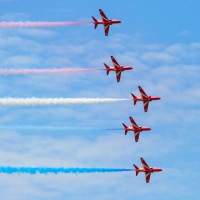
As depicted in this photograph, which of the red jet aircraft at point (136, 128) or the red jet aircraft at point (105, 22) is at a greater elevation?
the red jet aircraft at point (105, 22)

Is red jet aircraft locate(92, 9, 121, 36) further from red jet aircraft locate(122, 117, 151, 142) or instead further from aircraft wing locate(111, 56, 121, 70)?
red jet aircraft locate(122, 117, 151, 142)

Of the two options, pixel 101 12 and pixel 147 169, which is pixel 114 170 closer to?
pixel 147 169

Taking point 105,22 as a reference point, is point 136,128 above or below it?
below

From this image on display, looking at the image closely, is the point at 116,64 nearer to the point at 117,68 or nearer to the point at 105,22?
the point at 117,68

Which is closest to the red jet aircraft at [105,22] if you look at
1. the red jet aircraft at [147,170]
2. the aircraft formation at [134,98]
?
the aircraft formation at [134,98]

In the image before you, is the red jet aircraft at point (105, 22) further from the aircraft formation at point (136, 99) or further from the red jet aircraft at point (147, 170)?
the red jet aircraft at point (147, 170)

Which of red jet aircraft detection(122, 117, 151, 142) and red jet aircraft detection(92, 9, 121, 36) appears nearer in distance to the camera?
red jet aircraft detection(92, 9, 121, 36)

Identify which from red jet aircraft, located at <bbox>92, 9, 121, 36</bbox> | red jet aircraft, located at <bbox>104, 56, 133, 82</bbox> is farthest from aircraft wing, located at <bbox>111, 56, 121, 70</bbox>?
red jet aircraft, located at <bbox>92, 9, 121, 36</bbox>

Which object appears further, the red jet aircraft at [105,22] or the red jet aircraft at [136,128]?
the red jet aircraft at [136,128]

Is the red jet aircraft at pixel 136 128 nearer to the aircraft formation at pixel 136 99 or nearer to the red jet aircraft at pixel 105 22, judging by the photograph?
the aircraft formation at pixel 136 99

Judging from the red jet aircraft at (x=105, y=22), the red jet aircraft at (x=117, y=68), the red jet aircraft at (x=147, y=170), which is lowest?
the red jet aircraft at (x=147, y=170)

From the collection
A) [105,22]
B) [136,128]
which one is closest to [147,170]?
[136,128]

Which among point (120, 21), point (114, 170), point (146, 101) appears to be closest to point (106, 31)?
point (120, 21)

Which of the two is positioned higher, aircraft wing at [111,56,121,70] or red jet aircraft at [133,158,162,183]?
aircraft wing at [111,56,121,70]
